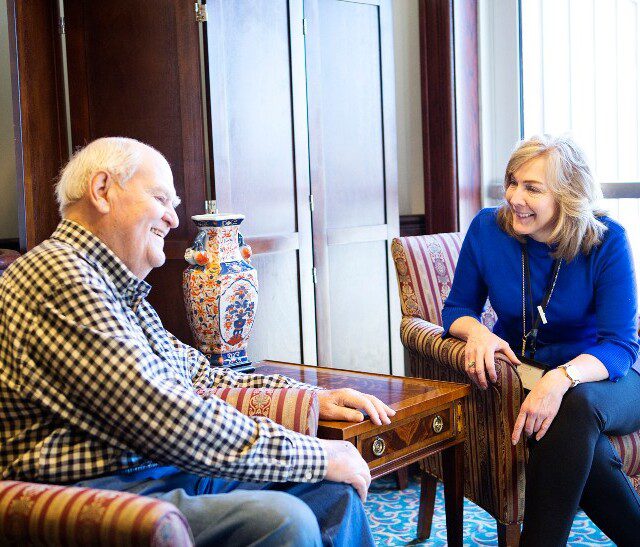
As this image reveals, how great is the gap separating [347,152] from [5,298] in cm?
191

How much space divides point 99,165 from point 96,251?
0.17 metres

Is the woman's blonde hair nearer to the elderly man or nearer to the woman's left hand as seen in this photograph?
the woman's left hand

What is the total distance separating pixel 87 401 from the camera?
4.82ft

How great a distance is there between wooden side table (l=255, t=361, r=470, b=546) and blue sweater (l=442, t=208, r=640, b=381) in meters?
0.37

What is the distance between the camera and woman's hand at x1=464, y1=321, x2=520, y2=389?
222 centimetres

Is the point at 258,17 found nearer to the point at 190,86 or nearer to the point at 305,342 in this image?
the point at 190,86

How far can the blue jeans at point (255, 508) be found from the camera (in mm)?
1420

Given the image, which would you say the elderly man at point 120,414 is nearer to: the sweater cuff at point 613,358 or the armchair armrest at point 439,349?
the armchair armrest at point 439,349

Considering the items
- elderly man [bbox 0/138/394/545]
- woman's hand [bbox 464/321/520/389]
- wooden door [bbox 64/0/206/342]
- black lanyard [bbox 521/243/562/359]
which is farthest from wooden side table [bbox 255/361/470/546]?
wooden door [bbox 64/0/206/342]

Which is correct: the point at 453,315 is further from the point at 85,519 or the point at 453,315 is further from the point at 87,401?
the point at 85,519

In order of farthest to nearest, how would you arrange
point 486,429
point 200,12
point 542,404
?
point 200,12, point 486,429, point 542,404

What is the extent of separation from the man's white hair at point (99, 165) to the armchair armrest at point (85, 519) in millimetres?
610

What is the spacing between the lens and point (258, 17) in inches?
112

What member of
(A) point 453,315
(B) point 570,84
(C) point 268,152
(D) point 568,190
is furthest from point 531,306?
(B) point 570,84
